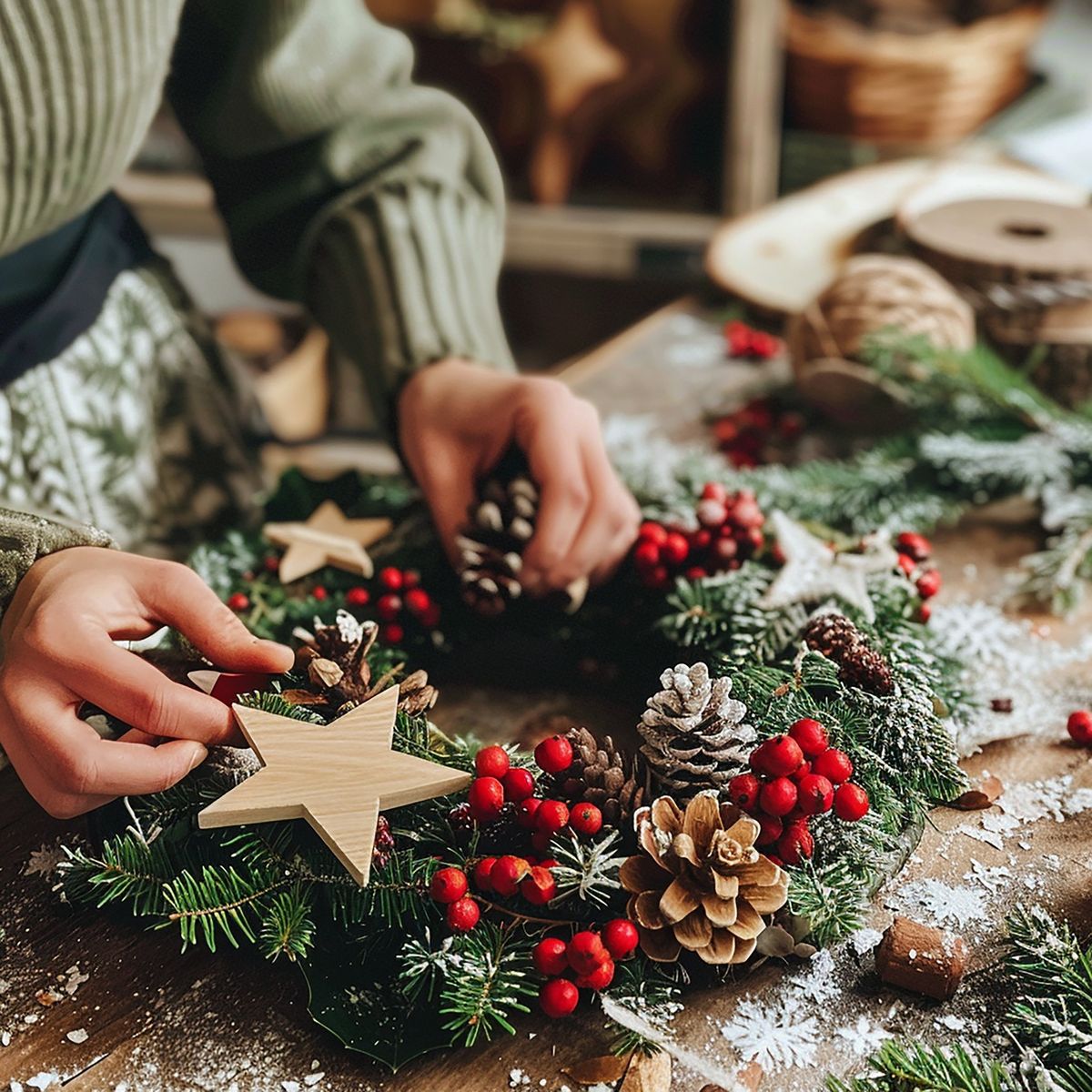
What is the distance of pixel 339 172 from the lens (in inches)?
38.6

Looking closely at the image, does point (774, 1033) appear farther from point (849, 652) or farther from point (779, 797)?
point (849, 652)

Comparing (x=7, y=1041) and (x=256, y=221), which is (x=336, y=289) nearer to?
(x=256, y=221)

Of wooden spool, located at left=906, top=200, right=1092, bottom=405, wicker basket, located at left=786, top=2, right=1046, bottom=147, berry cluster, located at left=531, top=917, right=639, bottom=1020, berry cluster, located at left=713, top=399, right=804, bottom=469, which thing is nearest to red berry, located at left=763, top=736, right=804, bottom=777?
berry cluster, located at left=531, top=917, right=639, bottom=1020

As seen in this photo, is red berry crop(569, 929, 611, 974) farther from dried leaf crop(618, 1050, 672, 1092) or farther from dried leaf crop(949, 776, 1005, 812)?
dried leaf crop(949, 776, 1005, 812)

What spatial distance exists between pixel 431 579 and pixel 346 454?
4.28 ft

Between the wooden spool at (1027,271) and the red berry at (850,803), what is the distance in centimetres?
63

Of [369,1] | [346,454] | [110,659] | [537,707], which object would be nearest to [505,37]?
[369,1]

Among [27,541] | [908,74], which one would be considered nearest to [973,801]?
[27,541]

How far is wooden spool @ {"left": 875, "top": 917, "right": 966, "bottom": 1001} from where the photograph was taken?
561 mm

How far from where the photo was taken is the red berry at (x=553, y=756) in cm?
59

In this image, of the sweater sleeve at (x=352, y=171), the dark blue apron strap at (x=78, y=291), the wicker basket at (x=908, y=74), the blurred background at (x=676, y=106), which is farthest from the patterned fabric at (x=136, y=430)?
the wicker basket at (x=908, y=74)

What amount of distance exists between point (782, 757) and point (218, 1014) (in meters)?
0.30

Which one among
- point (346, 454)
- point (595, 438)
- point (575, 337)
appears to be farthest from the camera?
point (575, 337)

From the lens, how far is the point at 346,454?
6.81 feet
